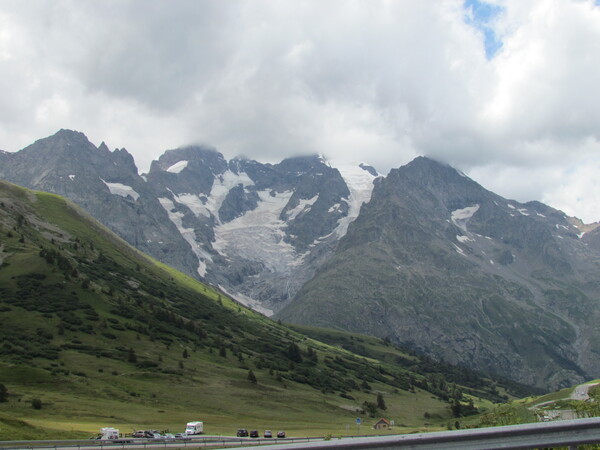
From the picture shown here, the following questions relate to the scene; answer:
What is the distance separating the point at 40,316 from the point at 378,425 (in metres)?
104

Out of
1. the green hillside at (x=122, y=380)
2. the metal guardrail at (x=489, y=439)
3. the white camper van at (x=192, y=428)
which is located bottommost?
the metal guardrail at (x=489, y=439)

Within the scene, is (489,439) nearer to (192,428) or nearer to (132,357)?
(192,428)

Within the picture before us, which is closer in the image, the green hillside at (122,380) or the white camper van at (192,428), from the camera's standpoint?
the white camper van at (192,428)

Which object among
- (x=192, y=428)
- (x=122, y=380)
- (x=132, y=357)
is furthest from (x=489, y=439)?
(x=132, y=357)

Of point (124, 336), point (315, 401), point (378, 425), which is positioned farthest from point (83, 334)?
point (378, 425)

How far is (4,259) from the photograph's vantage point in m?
A: 195

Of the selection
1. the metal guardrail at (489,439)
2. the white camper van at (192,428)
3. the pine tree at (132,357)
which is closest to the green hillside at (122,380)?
the pine tree at (132,357)

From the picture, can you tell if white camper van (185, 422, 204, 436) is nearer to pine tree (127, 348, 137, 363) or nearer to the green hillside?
the green hillside

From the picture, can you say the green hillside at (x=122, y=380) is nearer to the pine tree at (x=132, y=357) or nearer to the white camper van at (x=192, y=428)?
the pine tree at (x=132, y=357)

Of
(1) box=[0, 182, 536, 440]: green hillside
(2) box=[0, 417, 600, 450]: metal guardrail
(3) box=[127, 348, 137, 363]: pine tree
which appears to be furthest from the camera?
(3) box=[127, 348, 137, 363]: pine tree

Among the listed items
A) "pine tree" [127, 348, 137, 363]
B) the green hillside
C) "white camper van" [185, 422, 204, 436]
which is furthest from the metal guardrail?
"pine tree" [127, 348, 137, 363]

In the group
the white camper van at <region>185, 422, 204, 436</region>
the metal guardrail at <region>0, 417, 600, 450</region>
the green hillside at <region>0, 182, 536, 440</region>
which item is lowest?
the metal guardrail at <region>0, 417, 600, 450</region>

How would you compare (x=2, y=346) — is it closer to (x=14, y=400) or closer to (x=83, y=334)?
(x=83, y=334)

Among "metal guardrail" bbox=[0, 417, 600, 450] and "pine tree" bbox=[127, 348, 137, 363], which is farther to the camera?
"pine tree" bbox=[127, 348, 137, 363]
